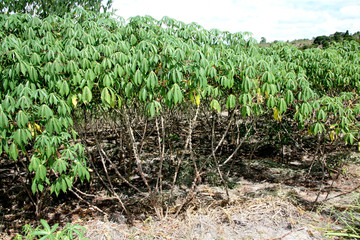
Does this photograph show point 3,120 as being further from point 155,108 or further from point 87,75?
point 155,108

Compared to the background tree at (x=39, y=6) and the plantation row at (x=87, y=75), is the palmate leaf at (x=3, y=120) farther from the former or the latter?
the background tree at (x=39, y=6)

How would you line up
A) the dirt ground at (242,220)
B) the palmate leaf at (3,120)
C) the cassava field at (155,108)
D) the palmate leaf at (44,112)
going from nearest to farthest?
the palmate leaf at (3,120) < the palmate leaf at (44,112) < the cassava field at (155,108) < the dirt ground at (242,220)

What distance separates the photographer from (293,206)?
3695 mm

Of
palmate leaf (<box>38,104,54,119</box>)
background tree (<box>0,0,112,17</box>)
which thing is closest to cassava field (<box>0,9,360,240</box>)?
palmate leaf (<box>38,104,54,119</box>)

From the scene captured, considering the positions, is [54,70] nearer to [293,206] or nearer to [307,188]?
[293,206]

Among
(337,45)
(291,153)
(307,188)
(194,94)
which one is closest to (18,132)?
(194,94)

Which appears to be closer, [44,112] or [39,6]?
[44,112]

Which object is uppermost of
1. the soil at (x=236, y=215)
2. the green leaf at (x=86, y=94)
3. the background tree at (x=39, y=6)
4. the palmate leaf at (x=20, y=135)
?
the background tree at (x=39, y=6)

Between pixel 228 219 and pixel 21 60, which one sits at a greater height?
pixel 21 60

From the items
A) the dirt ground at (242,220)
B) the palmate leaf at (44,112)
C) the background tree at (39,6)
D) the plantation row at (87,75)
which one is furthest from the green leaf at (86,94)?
the background tree at (39,6)

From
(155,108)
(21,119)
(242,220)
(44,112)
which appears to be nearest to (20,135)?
(21,119)

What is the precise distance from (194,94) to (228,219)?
5.39 ft

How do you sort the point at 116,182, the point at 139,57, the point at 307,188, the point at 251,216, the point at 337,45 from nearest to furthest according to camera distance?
the point at 139,57 < the point at 251,216 < the point at 307,188 < the point at 116,182 < the point at 337,45

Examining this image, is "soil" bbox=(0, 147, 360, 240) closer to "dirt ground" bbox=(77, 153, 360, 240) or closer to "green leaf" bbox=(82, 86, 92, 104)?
"dirt ground" bbox=(77, 153, 360, 240)
